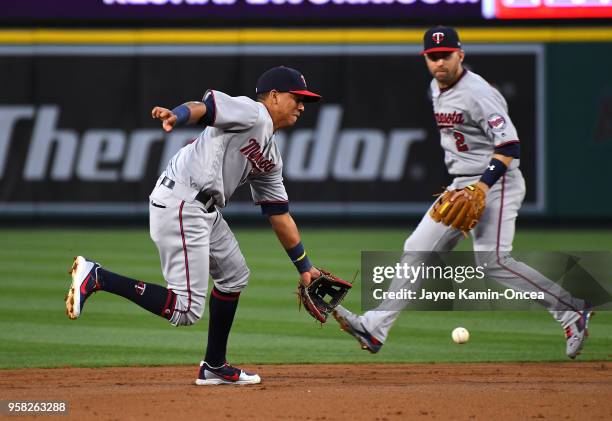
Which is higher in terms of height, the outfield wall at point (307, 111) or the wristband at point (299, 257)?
the wristband at point (299, 257)

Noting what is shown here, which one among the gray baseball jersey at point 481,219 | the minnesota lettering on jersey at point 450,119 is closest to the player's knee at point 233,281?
the gray baseball jersey at point 481,219

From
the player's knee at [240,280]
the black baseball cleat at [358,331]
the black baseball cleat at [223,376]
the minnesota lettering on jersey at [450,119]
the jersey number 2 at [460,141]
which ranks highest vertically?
the minnesota lettering on jersey at [450,119]

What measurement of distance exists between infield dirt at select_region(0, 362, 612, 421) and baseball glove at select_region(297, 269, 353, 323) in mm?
373

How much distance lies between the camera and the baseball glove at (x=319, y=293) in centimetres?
591

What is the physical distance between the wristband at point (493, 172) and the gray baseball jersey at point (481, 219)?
0.21 metres

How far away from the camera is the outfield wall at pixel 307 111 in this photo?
1573cm

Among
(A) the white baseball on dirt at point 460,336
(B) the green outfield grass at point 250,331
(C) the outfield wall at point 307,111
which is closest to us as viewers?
(B) the green outfield grass at point 250,331

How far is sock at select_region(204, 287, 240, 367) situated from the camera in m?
5.94

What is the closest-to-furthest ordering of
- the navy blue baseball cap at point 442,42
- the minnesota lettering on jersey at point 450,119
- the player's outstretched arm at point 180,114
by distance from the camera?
the player's outstretched arm at point 180,114 → the navy blue baseball cap at point 442,42 → the minnesota lettering on jersey at point 450,119

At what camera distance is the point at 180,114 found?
203 inches

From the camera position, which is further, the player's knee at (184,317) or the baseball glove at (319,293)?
the baseball glove at (319,293)

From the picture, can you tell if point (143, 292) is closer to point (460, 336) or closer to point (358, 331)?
point (358, 331)

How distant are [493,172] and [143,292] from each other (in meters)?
2.13

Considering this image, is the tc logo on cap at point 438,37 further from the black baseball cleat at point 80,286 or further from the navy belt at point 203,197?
the black baseball cleat at point 80,286
